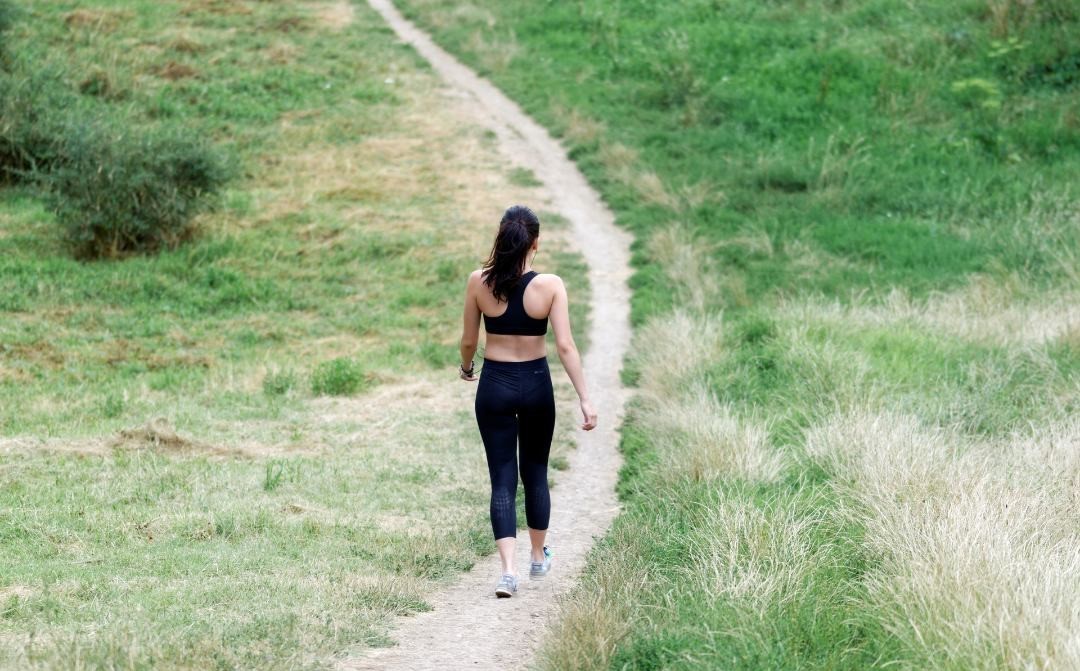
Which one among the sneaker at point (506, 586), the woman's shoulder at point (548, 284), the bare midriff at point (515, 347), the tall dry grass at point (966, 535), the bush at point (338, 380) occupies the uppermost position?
the woman's shoulder at point (548, 284)

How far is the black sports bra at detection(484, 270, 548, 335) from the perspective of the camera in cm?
623

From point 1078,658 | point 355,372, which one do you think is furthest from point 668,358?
point 1078,658

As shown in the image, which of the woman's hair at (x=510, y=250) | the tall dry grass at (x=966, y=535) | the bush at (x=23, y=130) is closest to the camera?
the tall dry grass at (x=966, y=535)

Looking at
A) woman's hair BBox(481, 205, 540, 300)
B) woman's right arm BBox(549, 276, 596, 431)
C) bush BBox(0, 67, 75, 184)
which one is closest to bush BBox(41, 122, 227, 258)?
bush BBox(0, 67, 75, 184)

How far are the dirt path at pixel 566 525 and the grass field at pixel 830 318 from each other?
0.29 m

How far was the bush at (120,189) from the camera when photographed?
16.6m

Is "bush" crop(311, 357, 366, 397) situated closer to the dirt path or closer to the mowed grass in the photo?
the mowed grass

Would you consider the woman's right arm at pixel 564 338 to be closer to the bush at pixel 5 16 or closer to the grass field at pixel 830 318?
the grass field at pixel 830 318

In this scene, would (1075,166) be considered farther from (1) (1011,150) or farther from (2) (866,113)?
(2) (866,113)

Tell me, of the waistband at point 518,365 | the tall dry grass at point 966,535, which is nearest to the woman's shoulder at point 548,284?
the waistband at point 518,365

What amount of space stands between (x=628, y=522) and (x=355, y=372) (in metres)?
5.26

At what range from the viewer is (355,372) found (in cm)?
1173

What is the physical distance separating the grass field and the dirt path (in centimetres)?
29

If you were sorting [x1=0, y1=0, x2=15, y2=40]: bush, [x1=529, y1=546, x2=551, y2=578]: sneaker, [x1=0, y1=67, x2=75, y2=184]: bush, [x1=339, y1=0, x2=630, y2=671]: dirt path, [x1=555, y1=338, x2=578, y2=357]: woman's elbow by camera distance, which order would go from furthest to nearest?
[x1=0, y1=0, x2=15, y2=40]: bush → [x1=0, y1=67, x2=75, y2=184]: bush → [x1=529, y1=546, x2=551, y2=578]: sneaker → [x1=555, y1=338, x2=578, y2=357]: woman's elbow → [x1=339, y1=0, x2=630, y2=671]: dirt path
